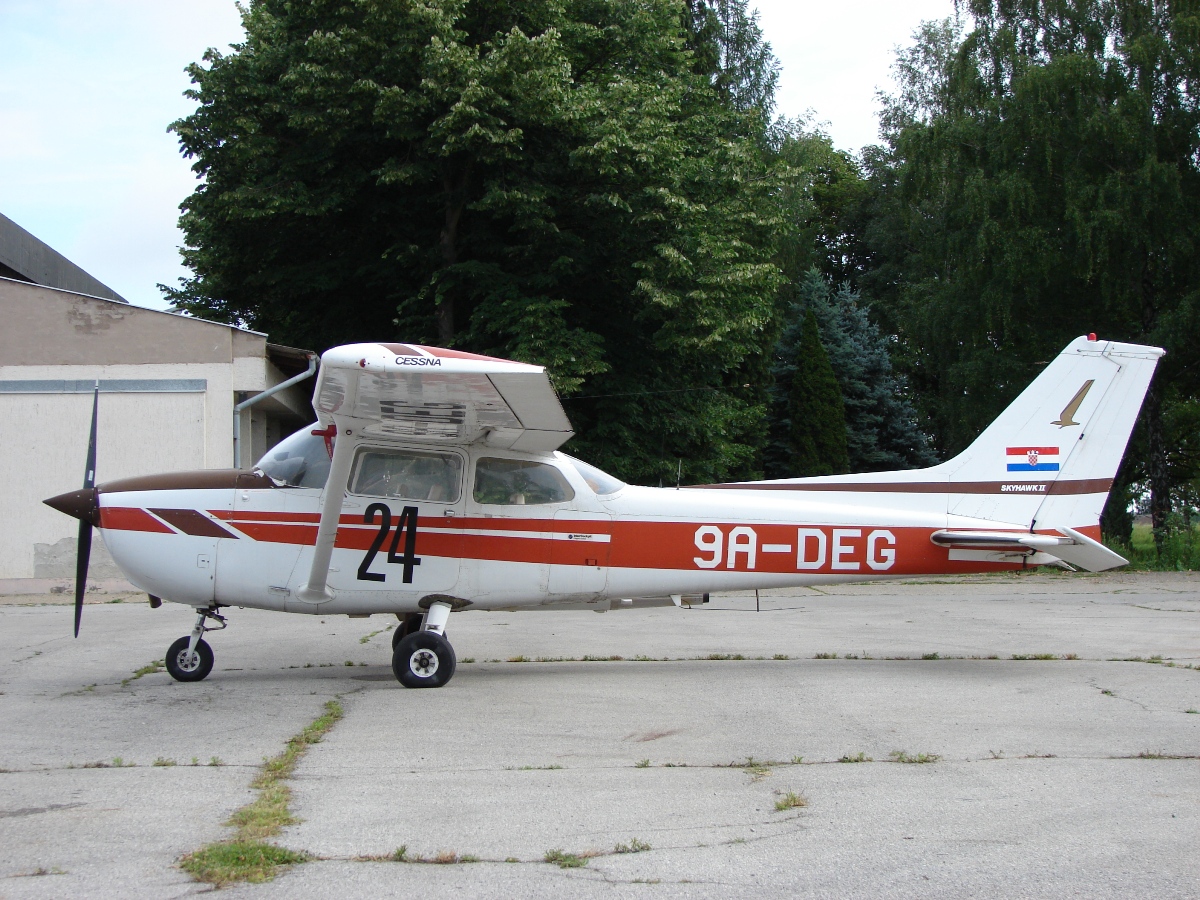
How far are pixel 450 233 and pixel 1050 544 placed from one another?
47.1 ft

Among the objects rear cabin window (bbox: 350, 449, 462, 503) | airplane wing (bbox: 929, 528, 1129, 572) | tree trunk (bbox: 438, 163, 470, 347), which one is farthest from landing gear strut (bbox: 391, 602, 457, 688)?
tree trunk (bbox: 438, 163, 470, 347)

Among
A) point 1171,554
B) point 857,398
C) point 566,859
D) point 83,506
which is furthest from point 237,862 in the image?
point 857,398

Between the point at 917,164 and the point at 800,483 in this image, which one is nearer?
the point at 800,483

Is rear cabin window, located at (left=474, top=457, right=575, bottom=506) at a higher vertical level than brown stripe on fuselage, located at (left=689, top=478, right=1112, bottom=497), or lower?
lower

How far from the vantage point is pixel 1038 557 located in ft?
29.4

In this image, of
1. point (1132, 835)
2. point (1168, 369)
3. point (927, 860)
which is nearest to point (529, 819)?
point (927, 860)

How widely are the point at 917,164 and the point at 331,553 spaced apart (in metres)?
22.8

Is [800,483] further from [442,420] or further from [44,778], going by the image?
[44,778]

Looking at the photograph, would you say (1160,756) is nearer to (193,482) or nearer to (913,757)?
(913,757)

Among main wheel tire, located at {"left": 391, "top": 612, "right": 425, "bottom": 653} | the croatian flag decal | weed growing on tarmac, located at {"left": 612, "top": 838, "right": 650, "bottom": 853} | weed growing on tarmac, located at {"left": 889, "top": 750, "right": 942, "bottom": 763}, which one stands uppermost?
the croatian flag decal

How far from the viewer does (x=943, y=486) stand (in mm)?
9156

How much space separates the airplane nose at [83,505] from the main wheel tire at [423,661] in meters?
2.62

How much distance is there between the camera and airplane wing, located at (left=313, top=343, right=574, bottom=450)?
6508 millimetres

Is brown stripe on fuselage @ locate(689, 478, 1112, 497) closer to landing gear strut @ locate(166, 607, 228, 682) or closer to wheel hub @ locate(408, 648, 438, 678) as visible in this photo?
wheel hub @ locate(408, 648, 438, 678)
